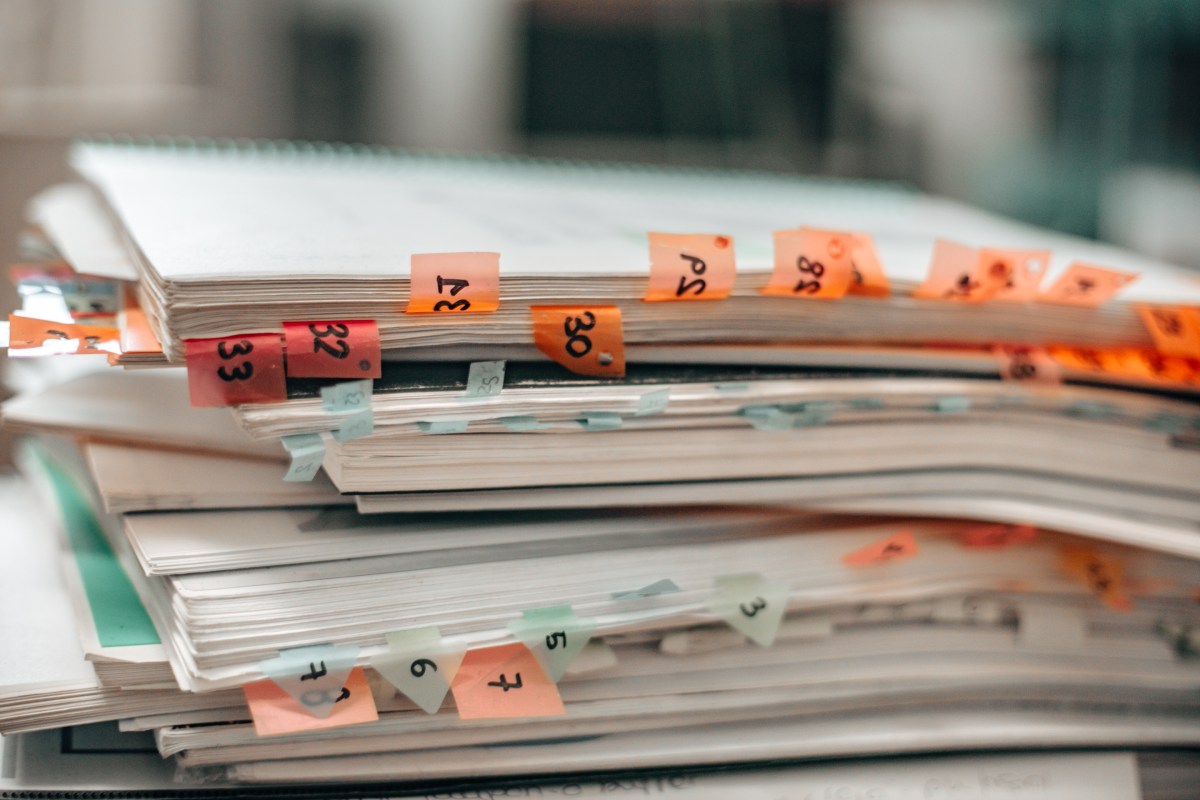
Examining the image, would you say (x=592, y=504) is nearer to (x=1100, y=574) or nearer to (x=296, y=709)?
(x=296, y=709)

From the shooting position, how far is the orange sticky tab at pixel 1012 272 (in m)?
0.54

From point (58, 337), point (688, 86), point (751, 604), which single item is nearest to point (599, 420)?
point (751, 604)

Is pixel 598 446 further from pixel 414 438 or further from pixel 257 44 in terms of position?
pixel 257 44

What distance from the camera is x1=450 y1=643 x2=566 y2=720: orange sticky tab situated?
476mm

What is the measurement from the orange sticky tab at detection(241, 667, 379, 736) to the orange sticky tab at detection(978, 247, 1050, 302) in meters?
0.37

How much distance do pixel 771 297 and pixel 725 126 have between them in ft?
3.05

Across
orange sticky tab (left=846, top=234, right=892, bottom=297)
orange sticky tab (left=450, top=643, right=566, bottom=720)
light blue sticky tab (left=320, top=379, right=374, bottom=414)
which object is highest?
orange sticky tab (left=846, top=234, right=892, bottom=297)

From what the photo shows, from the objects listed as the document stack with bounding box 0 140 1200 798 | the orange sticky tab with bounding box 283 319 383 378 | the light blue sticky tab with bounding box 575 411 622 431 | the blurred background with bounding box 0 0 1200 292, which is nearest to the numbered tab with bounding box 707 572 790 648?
the document stack with bounding box 0 140 1200 798

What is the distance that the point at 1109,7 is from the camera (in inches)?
37.7

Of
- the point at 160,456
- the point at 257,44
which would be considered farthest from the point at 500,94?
the point at 160,456

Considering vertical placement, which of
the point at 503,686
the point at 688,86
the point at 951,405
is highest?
the point at 688,86

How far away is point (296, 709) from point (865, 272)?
1.11 ft

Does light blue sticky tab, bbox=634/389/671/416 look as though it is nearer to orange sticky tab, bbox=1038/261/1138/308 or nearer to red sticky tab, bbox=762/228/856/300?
red sticky tab, bbox=762/228/856/300

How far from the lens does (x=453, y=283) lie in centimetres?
44
